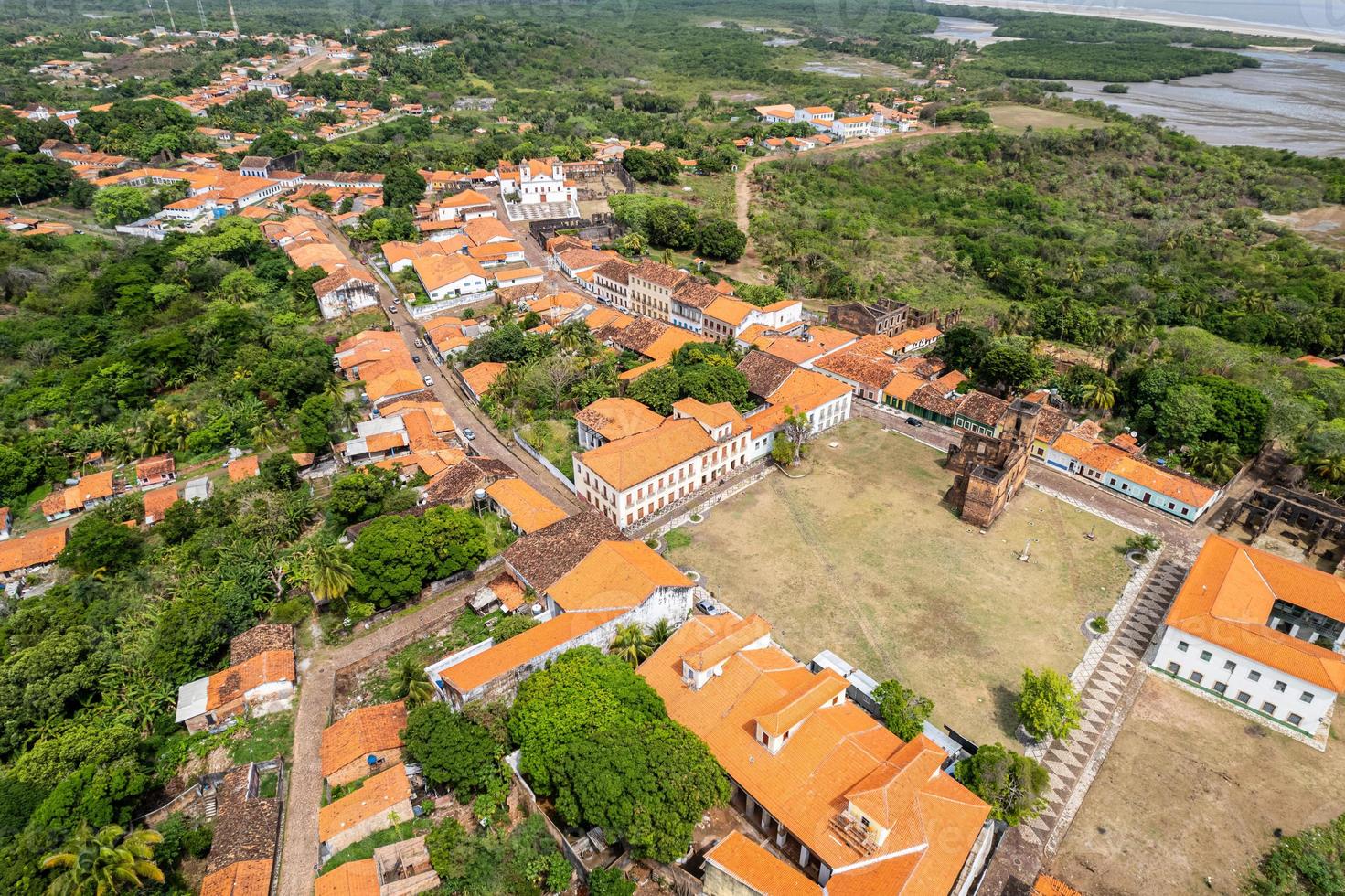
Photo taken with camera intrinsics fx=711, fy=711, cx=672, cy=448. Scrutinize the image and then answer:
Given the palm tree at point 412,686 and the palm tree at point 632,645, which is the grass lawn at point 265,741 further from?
the palm tree at point 632,645

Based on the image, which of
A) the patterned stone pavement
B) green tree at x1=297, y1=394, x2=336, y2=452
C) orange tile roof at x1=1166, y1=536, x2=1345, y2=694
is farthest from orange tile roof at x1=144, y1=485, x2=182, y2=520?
orange tile roof at x1=1166, y1=536, x2=1345, y2=694

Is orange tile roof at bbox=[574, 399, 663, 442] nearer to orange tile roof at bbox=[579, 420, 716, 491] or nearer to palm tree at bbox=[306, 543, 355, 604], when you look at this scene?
orange tile roof at bbox=[579, 420, 716, 491]

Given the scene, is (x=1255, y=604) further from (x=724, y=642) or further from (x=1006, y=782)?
(x=724, y=642)

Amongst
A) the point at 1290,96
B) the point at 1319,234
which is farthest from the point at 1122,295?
the point at 1290,96

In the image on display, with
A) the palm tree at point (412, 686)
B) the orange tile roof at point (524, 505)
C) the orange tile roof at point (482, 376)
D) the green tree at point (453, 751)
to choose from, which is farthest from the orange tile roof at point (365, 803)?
the orange tile roof at point (482, 376)

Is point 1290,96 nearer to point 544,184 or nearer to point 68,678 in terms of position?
point 544,184

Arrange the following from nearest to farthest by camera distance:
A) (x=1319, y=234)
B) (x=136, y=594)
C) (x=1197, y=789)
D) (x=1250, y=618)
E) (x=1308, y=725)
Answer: (x=1197, y=789) < (x=1308, y=725) < (x=1250, y=618) < (x=136, y=594) < (x=1319, y=234)
